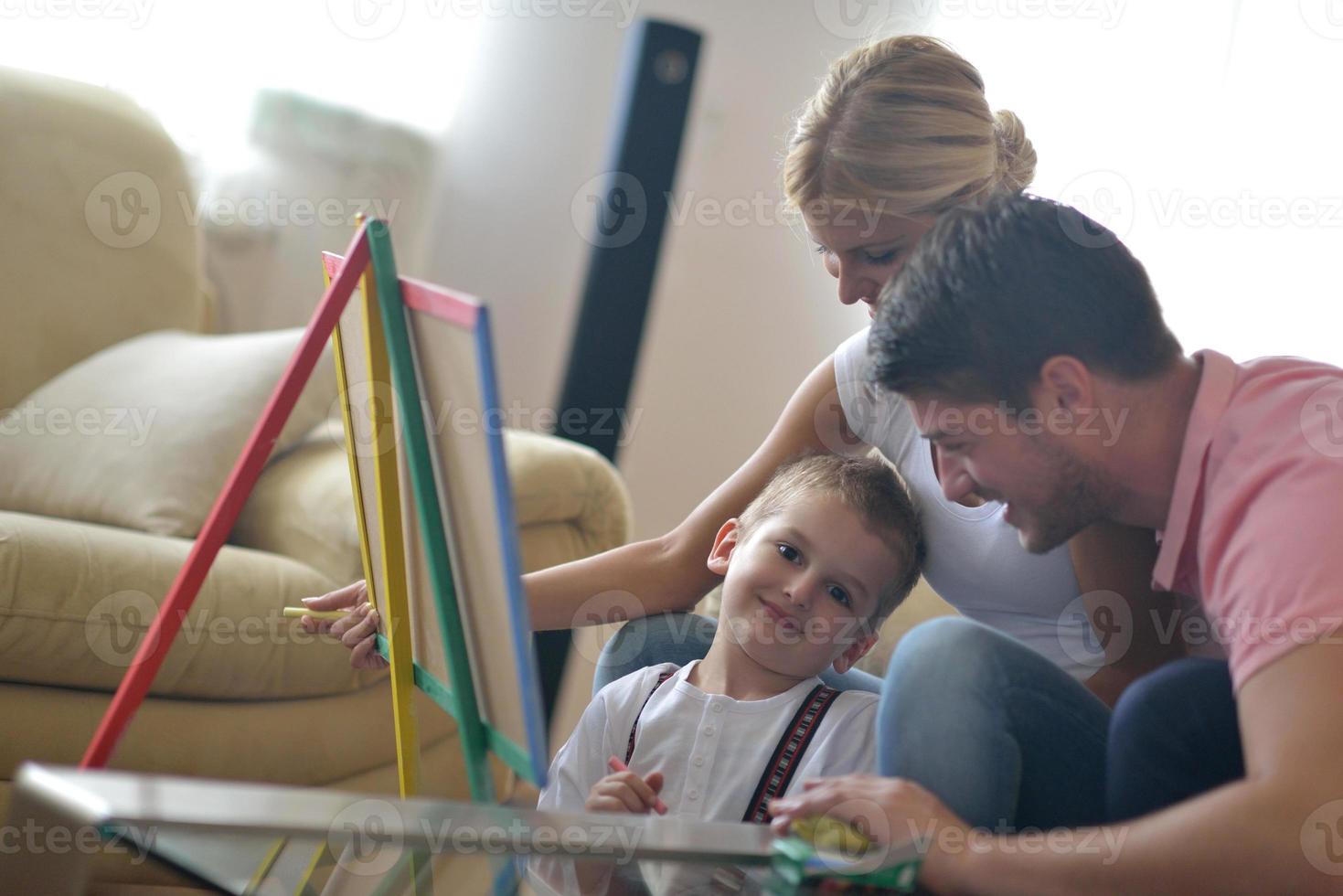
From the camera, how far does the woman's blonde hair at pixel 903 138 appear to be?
3.88ft

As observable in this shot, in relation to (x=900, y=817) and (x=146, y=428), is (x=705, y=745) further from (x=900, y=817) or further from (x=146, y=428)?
(x=146, y=428)

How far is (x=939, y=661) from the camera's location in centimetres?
86

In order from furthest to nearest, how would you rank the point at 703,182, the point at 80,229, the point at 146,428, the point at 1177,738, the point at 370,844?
the point at 703,182, the point at 80,229, the point at 146,428, the point at 1177,738, the point at 370,844

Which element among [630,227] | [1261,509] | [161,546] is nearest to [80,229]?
[161,546]

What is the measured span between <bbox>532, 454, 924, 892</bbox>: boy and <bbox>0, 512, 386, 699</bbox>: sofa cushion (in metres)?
0.55

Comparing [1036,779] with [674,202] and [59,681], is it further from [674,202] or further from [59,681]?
[674,202]

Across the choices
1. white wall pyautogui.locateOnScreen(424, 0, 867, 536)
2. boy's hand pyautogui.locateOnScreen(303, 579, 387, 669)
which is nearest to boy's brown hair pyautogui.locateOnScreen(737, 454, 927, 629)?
boy's hand pyautogui.locateOnScreen(303, 579, 387, 669)

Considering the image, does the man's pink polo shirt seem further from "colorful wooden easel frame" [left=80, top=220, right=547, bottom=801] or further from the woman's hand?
"colorful wooden easel frame" [left=80, top=220, right=547, bottom=801]

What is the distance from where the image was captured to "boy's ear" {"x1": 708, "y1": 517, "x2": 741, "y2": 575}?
1.22 meters

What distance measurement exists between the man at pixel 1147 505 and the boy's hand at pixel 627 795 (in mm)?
159

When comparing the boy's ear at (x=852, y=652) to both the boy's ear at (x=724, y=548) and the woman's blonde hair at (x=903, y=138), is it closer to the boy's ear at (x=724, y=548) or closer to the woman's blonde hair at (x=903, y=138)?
→ the boy's ear at (x=724, y=548)

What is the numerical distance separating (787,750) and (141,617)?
78cm

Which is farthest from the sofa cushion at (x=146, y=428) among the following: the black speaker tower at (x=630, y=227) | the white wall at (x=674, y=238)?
the white wall at (x=674, y=238)

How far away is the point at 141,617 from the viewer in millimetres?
1399
